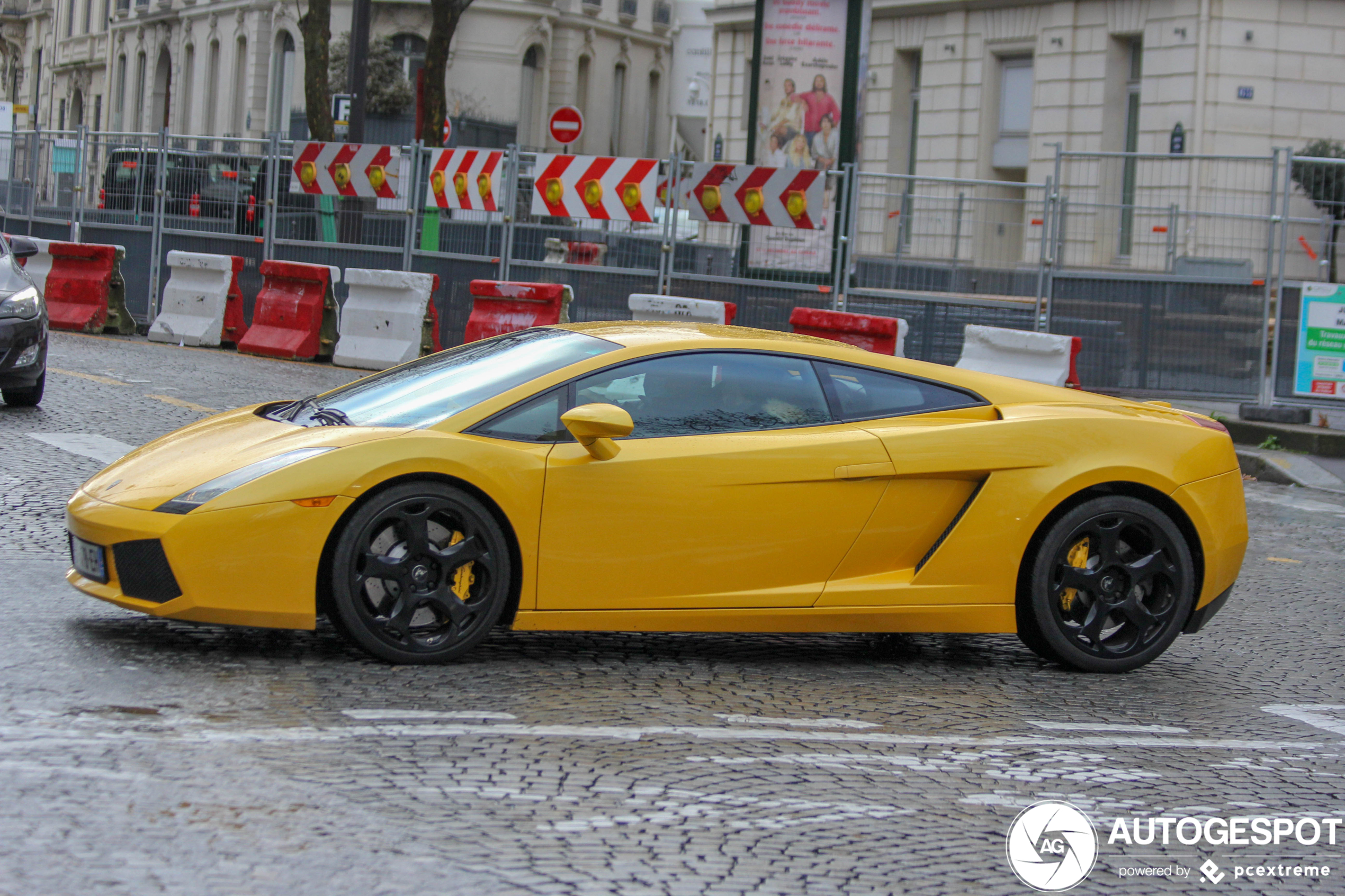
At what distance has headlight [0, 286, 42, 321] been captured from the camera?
34.2 feet

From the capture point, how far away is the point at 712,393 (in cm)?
532

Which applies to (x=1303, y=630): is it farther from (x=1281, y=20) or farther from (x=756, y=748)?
(x=1281, y=20)

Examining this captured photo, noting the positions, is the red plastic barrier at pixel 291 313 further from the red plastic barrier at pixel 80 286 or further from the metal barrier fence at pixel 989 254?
the red plastic barrier at pixel 80 286

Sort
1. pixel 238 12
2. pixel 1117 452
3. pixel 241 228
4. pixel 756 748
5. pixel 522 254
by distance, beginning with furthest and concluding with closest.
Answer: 1. pixel 238 12
2. pixel 241 228
3. pixel 522 254
4. pixel 1117 452
5. pixel 756 748

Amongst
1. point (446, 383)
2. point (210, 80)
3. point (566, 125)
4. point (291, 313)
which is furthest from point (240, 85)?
point (446, 383)

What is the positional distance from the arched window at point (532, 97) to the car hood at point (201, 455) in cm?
4805

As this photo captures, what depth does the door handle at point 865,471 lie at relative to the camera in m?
5.24

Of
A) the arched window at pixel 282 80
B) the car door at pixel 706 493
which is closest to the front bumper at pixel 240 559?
the car door at pixel 706 493

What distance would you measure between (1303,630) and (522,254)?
11.1 m

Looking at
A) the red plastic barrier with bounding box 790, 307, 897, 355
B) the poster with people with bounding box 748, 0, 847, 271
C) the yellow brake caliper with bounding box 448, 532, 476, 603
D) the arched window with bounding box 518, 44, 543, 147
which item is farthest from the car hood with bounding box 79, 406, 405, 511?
the arched window with bounding box 518, 44, 543, 147

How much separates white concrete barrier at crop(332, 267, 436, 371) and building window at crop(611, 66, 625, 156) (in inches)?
1661

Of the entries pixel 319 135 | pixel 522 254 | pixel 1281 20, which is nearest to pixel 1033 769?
pixel 522 254

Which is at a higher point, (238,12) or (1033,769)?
(238,12)

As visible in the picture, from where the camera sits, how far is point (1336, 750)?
481cm
